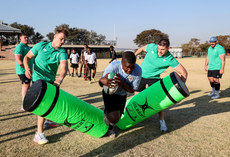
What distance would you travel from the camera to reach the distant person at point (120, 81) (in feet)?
9.35

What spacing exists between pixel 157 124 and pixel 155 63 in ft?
4.94

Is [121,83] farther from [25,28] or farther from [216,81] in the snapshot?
[25,28]

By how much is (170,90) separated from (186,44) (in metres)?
80.8

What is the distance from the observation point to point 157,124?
435cm

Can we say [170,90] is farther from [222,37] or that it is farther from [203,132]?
[222,37]

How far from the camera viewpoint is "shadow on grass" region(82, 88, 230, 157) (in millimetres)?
3205

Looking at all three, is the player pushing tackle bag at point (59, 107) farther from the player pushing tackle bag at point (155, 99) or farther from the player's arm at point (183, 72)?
the player's arm at point (183, 72)

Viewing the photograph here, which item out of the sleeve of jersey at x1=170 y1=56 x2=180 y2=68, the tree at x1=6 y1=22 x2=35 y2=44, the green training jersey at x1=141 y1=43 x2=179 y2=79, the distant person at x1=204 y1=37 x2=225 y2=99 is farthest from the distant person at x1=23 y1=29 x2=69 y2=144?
the tree at x1=6 y1=22 x2=35 y2=44

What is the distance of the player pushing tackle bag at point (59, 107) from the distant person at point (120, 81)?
36cm

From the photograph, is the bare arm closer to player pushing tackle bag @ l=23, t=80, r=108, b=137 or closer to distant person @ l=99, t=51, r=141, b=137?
player pushing tackle bag @ l=23, t=80, r=108, b=137

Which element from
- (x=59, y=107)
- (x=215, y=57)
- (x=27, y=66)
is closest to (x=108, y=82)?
(x=59, y=107)

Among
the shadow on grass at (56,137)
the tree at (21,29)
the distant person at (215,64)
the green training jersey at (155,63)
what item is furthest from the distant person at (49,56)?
the tree at (21,29)

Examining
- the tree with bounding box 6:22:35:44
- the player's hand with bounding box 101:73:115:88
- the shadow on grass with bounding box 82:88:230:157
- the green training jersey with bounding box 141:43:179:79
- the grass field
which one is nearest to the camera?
the player's hand with bounding box 101:73:115:88

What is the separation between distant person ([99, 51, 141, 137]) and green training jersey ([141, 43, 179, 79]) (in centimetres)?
97
